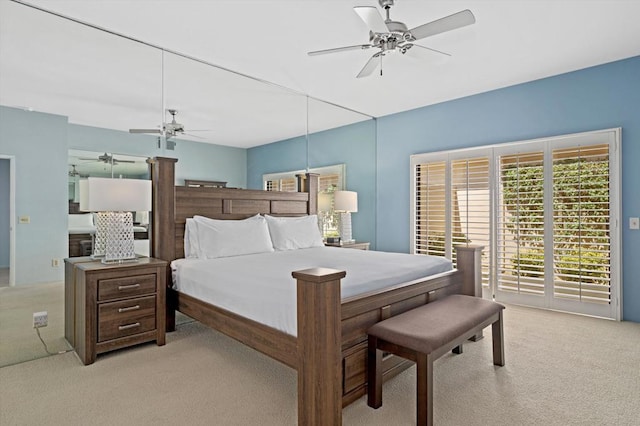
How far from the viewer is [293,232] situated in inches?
167

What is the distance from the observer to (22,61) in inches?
123

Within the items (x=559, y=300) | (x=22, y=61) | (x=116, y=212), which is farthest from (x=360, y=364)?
(x=22, y=61)

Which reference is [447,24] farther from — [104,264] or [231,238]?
[104,264]

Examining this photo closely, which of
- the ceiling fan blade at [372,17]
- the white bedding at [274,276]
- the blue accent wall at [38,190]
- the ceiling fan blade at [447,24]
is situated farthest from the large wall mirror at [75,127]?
the ceiling fan blade at [447,24]

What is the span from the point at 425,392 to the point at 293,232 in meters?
2.65

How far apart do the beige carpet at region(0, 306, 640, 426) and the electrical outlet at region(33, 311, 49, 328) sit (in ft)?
1.51

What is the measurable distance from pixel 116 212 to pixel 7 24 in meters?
1.71

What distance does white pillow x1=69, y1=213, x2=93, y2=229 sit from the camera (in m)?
3.07

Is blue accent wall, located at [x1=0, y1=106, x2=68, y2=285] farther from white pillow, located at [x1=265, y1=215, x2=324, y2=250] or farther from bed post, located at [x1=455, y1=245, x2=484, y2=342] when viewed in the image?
bed post, located at [x1=455, y1=245, x2=484, y2=342]

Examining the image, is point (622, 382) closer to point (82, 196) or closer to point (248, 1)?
point (248, 1)

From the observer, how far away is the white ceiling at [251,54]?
2.80 m

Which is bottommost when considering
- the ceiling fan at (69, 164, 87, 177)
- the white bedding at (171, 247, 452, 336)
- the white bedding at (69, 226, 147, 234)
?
the white bedding at (171, 247, 452, 336)

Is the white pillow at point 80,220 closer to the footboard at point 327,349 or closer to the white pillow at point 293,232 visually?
the white pillow at point 293,232

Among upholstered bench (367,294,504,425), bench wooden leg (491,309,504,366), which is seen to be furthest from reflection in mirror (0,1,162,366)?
bench wooden leg (491,309,504,366)
